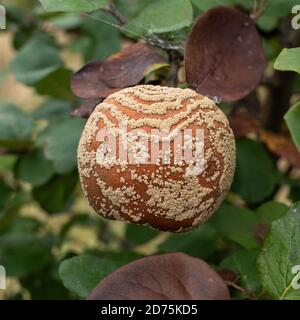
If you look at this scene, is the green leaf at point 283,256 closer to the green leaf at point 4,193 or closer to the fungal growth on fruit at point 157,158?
the fungal growth on fruit at point 157,158

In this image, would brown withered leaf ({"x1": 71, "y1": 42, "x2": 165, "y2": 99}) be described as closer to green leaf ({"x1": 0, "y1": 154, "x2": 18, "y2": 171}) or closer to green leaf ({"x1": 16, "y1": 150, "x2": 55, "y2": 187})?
green leaf ({"x1": 16, "y1": 150, "x2": 55, "y2": 187})

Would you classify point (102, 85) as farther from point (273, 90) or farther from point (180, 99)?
point (273, 90)

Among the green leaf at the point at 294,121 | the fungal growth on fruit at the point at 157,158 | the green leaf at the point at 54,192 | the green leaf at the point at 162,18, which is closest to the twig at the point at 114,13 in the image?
the green leaf at the point at 162,18

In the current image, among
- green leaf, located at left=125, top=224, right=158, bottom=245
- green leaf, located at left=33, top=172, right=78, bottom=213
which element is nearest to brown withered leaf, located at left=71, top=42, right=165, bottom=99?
green leaf, located at left=33, top=172, right=78, bottom=213

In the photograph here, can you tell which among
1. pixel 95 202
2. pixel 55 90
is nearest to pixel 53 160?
pixel 55 90

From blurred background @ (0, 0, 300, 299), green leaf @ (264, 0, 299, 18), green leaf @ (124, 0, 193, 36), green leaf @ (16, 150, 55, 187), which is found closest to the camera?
green leaf @ (124, 0, 193, 36)
